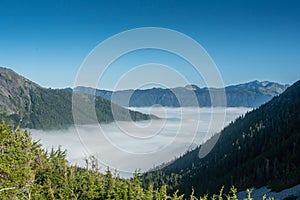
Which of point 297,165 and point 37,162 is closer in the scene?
point 37,162

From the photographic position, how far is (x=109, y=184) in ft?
144

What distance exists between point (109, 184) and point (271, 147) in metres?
173

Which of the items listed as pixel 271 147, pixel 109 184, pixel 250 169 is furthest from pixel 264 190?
pixel 109 184

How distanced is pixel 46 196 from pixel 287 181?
11196 cm

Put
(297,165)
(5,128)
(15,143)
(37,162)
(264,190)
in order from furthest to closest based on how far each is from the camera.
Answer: (297,165) → (264,190) → (37,162) → (5,128) → (15,143)

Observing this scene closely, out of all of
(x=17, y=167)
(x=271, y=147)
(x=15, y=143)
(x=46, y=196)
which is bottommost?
(x=46, y=196)

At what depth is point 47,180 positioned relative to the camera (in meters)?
42.2

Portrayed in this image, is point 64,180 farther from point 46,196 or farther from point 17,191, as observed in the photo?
point 17,191

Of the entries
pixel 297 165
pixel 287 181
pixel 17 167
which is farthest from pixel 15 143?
pixel 297 165

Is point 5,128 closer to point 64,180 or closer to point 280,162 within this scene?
point 64,180

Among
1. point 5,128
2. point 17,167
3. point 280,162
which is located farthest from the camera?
point 280,162

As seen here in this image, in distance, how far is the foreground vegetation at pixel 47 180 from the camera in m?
33.8

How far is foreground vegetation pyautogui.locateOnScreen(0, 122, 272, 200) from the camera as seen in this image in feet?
111

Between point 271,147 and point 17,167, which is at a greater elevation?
point 271,147
